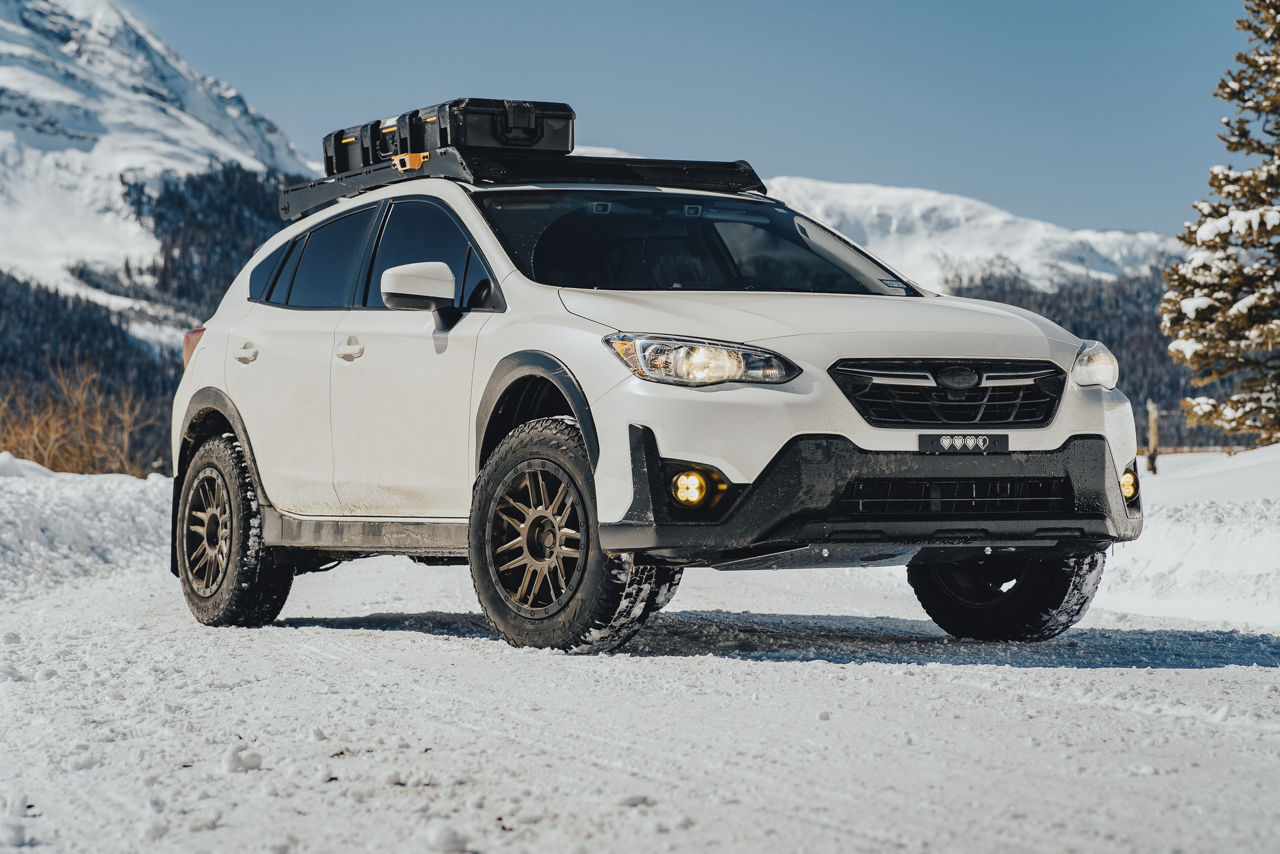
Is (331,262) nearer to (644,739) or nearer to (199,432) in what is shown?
(199,432)

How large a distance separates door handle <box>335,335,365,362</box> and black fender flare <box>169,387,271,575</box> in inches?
39.1

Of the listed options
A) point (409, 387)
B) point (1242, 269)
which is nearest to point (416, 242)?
point (409, 387)

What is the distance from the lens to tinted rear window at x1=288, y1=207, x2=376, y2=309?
6.54m

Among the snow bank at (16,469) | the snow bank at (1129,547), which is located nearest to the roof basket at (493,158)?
the snow bank at (1129,547)

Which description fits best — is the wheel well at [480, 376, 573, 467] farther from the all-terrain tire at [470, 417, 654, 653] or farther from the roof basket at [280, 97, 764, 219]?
the roof basket at [280, 97, 764, 219]

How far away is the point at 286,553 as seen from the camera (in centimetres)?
676

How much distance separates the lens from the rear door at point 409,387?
5562 millimetres

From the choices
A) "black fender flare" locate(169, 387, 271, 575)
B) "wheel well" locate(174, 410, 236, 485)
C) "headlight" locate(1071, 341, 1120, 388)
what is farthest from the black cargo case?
"headlight" locate(1071, 341, 1120, 388)

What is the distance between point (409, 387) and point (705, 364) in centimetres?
161

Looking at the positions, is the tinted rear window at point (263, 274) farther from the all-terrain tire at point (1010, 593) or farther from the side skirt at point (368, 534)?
the all-terrain tire at point (1010, 593)

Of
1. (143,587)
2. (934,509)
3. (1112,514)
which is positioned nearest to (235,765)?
(934,509)

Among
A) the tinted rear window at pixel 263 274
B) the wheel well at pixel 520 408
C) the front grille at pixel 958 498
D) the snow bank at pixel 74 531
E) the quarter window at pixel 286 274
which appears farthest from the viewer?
the snow bank at pixel 74 531

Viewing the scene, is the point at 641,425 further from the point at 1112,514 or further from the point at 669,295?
the point at 1112,514

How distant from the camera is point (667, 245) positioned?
5.96 metres
